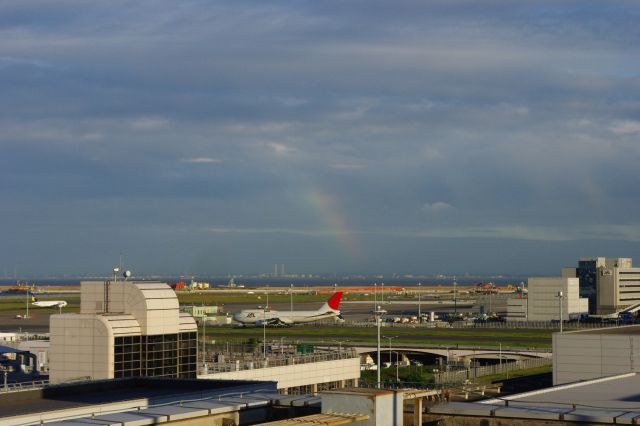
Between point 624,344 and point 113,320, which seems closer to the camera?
point 113,320

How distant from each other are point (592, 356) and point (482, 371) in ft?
125

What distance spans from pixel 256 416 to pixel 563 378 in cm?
5209

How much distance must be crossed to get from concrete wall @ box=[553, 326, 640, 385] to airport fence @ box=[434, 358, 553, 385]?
21.8m

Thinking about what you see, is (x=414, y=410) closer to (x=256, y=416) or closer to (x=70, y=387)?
(x=256, y=416)

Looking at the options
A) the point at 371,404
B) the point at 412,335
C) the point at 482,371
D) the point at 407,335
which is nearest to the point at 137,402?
the point at 371,404

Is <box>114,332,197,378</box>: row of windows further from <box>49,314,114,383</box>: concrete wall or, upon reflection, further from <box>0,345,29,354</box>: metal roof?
<box>0,345,29,354</box>: metal roof

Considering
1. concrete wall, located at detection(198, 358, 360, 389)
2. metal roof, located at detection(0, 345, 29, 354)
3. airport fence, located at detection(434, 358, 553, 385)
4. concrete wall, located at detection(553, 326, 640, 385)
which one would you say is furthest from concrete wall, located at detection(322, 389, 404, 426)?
metal roof, located at detection(0, 345, 29, 354)

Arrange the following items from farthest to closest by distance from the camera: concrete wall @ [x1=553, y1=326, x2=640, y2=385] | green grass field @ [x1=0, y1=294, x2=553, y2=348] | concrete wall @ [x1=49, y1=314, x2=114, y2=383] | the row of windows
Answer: green grass field @ [x1=0, y1=294, x2=553, y2=348] < concrete wall @ [x1=553, y1=326, x2=640, y2=385] < the row of windows < concrete wall @ [x1=49, y1=314, x2=114, y2=383]

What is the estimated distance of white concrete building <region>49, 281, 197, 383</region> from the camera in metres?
65.6

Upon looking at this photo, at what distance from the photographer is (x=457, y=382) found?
108812 mm

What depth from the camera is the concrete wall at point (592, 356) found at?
263ft

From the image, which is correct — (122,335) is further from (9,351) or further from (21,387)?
(9,351)

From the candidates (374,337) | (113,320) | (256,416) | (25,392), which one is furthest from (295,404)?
(374,337)

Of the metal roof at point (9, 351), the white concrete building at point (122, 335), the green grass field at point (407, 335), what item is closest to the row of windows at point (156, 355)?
the white concrete building at point (122, 335)
